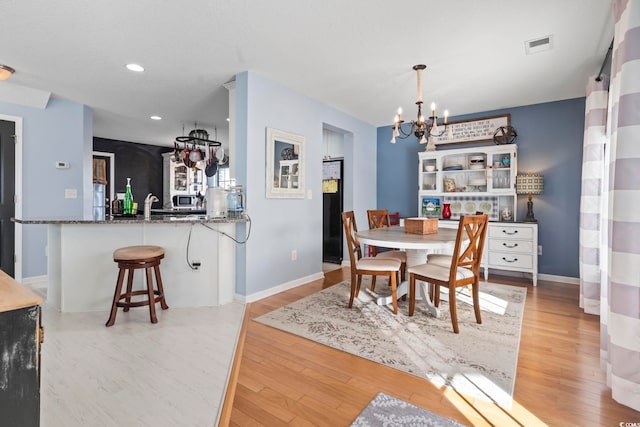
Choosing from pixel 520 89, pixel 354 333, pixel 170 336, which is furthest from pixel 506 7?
pixel 170 336

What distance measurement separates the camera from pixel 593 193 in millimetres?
3057

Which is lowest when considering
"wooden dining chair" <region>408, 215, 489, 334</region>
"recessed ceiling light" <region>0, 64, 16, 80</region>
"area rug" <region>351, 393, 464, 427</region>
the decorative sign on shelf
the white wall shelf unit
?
"area rug" <region>351, 393, 464, 427</region>

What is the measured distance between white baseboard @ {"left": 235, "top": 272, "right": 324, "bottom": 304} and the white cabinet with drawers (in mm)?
2248

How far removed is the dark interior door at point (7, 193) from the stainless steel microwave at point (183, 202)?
3.08 metres

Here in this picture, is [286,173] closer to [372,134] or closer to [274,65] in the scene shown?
[274,65]

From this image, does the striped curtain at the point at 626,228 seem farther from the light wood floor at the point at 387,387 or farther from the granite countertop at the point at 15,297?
the granite countertop at the point at 15,297

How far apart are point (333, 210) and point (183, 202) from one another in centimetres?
367

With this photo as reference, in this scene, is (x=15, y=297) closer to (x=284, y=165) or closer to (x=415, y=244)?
(x=415, y=244)

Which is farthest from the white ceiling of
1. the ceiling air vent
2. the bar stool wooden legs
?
the bar stool wooden legs

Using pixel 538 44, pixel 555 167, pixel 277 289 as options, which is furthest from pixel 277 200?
pixel 555 167

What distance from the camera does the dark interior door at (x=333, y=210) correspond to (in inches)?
209

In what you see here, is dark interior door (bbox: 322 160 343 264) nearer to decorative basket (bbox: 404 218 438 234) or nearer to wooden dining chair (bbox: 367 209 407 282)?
wooden dining chair (bbox: 367 209 407 282)

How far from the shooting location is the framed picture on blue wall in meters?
5.05

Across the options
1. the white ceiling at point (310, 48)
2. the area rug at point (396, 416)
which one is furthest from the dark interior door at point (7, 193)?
the area rug at point (396, 416)
